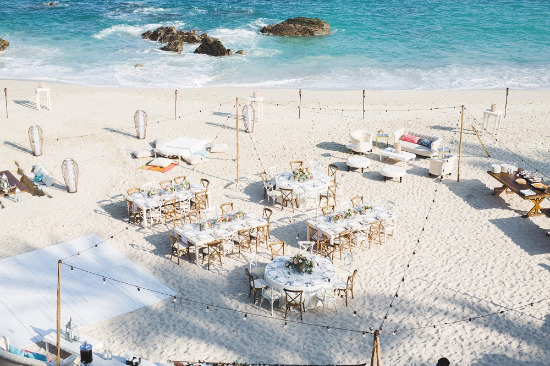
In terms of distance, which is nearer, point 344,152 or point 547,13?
point 344,152

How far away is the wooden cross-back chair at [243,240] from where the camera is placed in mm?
16844

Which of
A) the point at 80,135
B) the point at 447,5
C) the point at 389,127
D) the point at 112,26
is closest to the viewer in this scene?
the point at 80,135

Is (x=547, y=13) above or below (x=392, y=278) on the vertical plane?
above

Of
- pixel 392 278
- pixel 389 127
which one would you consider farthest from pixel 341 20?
pixel 392 278

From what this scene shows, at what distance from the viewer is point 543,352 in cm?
1305

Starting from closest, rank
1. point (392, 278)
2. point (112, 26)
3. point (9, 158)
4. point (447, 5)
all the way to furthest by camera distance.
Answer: point (392, 278) < point (9, 158) < point (112, 26) < point (447, 5)

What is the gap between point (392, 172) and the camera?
2161 cm

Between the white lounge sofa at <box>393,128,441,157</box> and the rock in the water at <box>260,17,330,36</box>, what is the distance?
31304mm

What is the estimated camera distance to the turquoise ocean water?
3944 cm

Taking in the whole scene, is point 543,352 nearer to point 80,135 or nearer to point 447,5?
point 80,135

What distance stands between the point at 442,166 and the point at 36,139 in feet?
47.3

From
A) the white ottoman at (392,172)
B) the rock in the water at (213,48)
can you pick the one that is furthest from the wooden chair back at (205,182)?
the rock in the water at (213,48)

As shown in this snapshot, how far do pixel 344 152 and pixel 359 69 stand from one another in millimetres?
18815

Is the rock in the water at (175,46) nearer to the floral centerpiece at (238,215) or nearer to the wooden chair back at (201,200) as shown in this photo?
the wooden chair back at (201,200)
